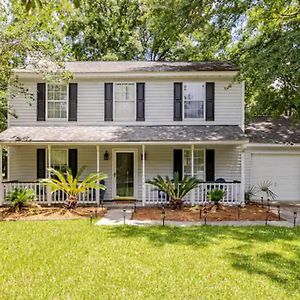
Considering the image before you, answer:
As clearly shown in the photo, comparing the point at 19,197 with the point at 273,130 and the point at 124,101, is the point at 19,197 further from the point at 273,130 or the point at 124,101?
the point at 273,130

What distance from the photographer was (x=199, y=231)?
877cm

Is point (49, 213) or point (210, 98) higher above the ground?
point (210, 98)

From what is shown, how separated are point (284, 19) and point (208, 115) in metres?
5.64

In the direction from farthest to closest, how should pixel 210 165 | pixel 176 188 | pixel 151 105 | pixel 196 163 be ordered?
pixel 151 105 → pixel 196 163 → pixel 210 165 → pixel 176 188

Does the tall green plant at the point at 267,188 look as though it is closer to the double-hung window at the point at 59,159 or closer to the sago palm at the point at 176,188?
the sago palm at the point at 176,188

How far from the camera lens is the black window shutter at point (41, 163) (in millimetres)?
14250

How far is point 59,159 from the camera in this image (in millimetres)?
14469

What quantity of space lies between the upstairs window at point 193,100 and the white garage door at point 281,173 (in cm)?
323

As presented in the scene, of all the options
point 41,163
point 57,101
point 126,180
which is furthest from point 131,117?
point 41,163

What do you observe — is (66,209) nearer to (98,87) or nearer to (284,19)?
(98,87)

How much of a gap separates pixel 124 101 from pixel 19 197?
233 inches

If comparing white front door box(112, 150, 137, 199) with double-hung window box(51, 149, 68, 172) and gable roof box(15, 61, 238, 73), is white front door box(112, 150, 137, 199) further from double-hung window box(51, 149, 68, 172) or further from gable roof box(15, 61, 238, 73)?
gable roof box(15, 61, 238, 73)

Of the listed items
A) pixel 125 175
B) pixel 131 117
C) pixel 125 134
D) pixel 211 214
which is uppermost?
pixel 131 117

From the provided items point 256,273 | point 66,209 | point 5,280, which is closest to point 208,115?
point 66,209
